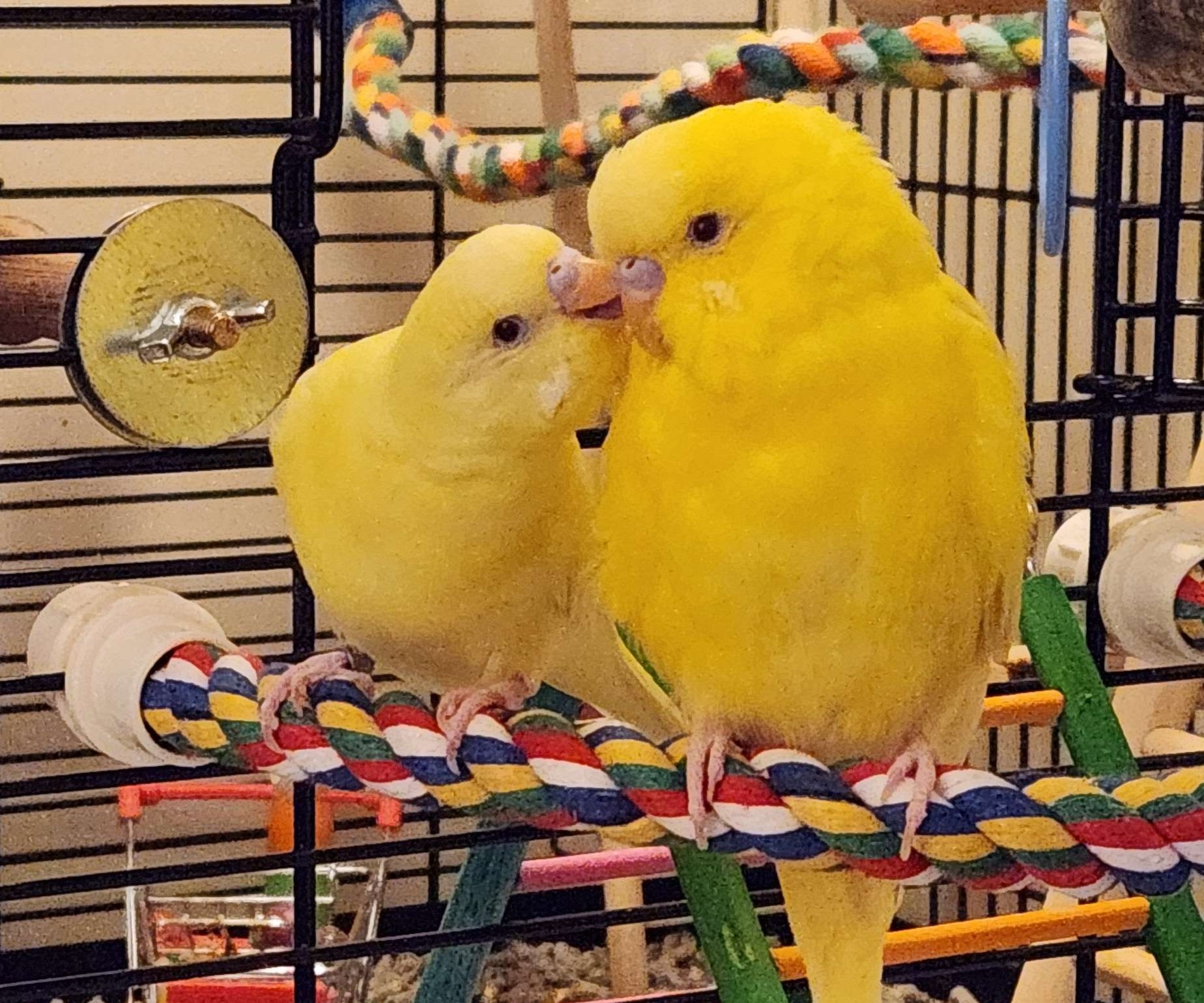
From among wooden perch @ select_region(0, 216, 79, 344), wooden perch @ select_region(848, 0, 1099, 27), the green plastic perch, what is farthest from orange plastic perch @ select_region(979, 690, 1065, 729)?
wooden perch @ select_region(0, 216, 79, 344)

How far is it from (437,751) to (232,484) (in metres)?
1.03

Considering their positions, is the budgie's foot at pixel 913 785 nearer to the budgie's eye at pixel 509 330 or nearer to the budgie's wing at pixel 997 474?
the budgie's wing at pixel 997 474

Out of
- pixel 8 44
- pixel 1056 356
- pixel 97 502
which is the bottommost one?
pixel 97 502

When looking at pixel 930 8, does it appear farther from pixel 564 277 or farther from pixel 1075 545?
pixel 564 277

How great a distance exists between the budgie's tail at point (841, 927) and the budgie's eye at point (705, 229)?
247 mm

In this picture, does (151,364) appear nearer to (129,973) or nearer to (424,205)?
(129,973)

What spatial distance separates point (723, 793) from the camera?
595 millimetres

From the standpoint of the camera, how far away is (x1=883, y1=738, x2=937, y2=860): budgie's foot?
0.57 metres

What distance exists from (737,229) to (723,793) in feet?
0.64

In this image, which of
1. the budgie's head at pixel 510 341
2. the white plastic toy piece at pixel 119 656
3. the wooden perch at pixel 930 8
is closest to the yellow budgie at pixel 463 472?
the budgie's head at pixel 510 341

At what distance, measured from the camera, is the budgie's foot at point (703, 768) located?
1.95 feet

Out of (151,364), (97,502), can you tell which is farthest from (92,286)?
(97,502)

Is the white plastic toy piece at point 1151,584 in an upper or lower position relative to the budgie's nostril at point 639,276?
lower

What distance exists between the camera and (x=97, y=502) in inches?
60.4
